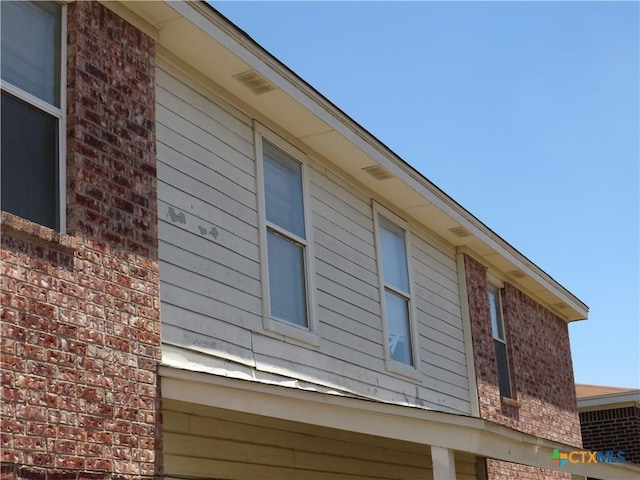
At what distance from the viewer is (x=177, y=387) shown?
7.25m

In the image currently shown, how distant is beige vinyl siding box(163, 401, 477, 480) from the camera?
781cm

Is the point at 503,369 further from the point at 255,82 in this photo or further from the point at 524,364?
the point at 255,82

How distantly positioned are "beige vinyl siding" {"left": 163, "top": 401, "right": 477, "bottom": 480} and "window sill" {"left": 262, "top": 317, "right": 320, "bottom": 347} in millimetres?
813

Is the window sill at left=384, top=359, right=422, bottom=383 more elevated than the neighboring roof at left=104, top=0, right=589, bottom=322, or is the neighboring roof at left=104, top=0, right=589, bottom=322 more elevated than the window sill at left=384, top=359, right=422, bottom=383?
the neighboring roof at left=104, top=0, right=589, bottom=322

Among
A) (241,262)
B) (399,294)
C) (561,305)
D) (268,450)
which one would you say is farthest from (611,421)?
(241,262)

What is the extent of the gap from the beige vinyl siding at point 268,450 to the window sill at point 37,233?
162 cm

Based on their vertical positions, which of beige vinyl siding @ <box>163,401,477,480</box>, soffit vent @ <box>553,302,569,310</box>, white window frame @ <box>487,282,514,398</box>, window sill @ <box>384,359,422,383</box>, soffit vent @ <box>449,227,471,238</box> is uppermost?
soffit vent @ <box>449,227,471,238</box>

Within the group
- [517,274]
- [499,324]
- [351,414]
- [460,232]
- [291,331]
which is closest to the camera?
[351,414]

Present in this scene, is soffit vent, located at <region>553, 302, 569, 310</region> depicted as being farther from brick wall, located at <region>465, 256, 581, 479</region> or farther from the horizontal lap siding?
the horizontal lap siding

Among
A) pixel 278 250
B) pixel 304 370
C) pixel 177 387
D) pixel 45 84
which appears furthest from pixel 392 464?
pixel 45 84

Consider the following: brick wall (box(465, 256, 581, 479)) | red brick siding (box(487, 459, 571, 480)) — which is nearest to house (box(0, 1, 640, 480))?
red brick siding (box(487, 459, 571, 480))

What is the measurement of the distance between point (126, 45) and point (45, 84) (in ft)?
3.16

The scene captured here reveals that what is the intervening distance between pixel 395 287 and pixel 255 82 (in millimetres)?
3804

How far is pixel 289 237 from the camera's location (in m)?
10.1
